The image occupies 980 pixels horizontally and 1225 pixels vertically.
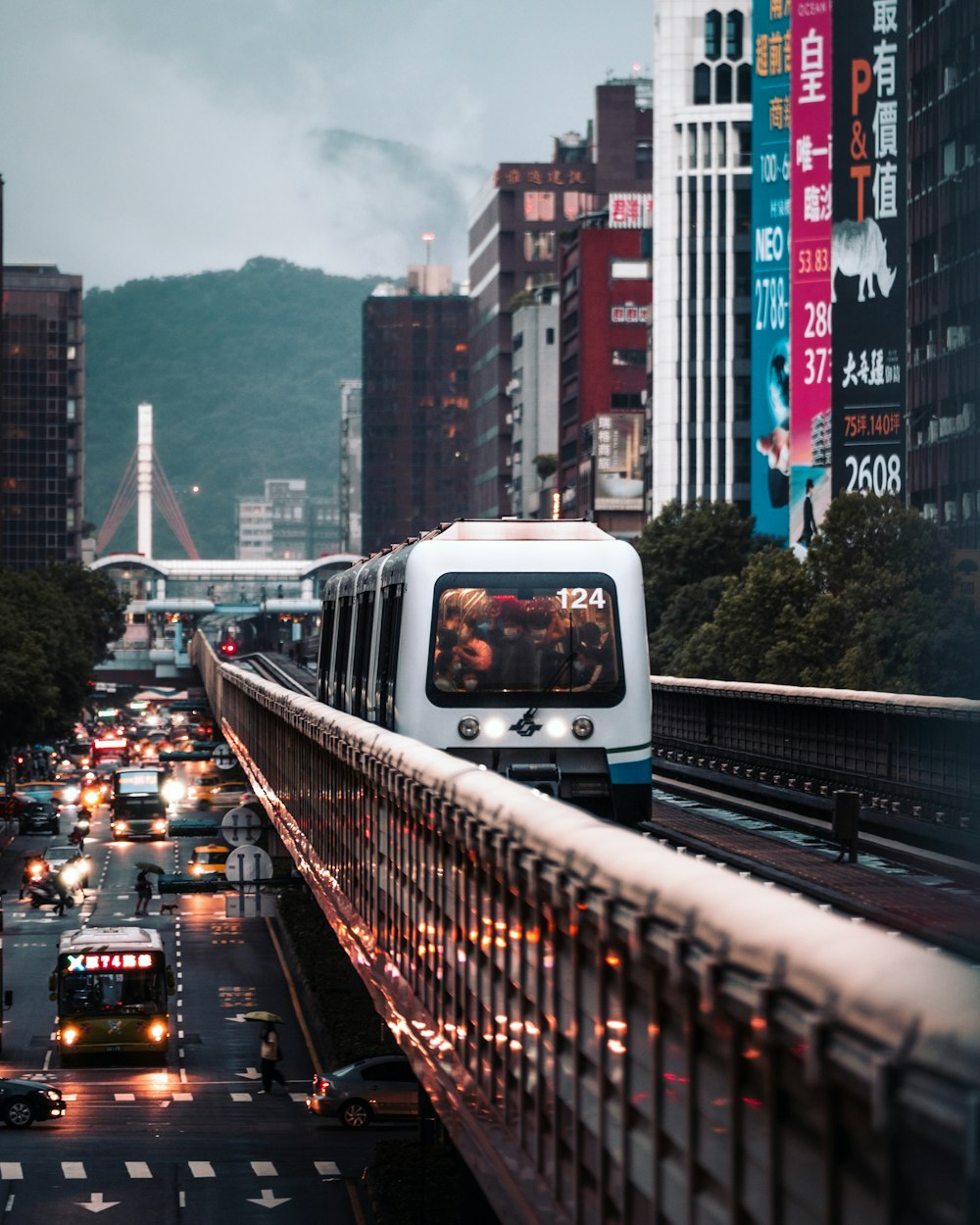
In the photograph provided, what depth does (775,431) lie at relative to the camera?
126 metres

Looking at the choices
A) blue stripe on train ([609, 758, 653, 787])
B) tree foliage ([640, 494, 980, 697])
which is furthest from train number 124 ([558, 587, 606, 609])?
tree foliage ([640, 494, 980, 697])

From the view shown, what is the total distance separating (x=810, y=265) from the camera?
103750mm

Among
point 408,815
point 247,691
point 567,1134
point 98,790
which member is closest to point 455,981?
point 408,815

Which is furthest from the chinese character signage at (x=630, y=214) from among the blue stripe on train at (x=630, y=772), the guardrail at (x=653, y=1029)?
the guardrail at (x=653, y=1029)

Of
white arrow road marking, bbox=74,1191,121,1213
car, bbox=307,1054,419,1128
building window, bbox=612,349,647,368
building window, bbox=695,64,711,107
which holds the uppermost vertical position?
building window, bbox=695,64,711,107

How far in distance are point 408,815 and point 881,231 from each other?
8024cm

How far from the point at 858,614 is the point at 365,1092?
1185 inches

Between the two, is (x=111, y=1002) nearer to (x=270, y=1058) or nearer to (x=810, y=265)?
(x=270, y=1058)

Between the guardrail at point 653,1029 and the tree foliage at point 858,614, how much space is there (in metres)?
41.7

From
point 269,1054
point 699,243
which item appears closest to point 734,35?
point 699,243

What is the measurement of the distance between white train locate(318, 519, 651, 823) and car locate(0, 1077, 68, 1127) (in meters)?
20.1

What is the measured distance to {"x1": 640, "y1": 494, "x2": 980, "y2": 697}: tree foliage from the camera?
60.3 metres

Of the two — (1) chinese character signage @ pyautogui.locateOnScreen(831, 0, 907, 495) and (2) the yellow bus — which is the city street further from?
(1) chinese character signage @ pyautogui.locateOnScreen(831, 0, 907, 495)

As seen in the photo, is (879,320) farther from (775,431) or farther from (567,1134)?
(567,1134)
